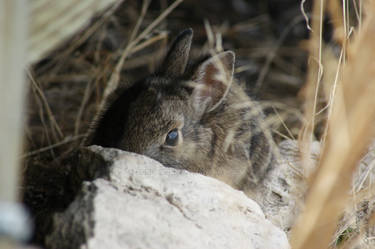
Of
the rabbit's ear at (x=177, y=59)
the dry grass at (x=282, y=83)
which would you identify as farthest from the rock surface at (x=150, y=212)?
the rabbit's ear at (x=177, y=59)

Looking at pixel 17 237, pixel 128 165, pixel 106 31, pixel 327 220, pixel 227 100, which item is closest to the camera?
pixel 17 237

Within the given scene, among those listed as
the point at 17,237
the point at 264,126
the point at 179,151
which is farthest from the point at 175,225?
the point at 264,126

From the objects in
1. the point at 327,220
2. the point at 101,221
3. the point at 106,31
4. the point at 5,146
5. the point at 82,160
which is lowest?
the point at 106,31

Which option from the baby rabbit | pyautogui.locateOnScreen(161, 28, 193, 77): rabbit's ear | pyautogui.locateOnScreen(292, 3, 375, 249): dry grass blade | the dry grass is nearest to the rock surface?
the dry grass

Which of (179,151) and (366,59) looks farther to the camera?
(179,151)

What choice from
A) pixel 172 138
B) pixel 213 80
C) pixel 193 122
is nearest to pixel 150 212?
pixel 172 138

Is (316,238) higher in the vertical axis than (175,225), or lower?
higher

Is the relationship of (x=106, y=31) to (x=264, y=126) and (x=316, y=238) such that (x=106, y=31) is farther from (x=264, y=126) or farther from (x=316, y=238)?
(x=316, y=238)

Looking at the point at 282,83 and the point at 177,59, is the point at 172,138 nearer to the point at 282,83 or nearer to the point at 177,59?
the point at 177,59
